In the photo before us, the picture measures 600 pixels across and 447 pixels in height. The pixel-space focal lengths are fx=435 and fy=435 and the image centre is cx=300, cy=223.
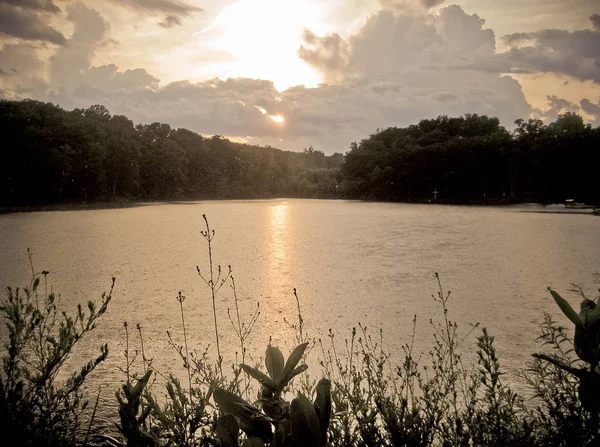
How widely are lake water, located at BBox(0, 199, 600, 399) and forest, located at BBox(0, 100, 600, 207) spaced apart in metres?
25.4

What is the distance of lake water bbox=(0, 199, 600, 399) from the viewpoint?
5082 millimetres

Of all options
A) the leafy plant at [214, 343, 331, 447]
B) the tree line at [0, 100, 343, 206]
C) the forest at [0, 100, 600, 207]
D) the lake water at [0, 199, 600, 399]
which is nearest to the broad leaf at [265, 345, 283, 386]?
the leafy plant at [214, 343, 331, 447]

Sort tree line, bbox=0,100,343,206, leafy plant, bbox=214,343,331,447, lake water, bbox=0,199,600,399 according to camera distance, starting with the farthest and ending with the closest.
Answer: tree line, bbox=0,100,343,206, lake water, bbox=0,199,600,399, leafy plant, bbox=214,343,331,447

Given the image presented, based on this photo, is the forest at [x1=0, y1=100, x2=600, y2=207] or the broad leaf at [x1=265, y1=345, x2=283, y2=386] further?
the forest at [x1=0, y1=100, x2=600, y2=207]

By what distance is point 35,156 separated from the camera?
36.3m

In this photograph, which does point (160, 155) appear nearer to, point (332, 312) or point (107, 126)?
point (107, 126)

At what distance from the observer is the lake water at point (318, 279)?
5082 millimetres

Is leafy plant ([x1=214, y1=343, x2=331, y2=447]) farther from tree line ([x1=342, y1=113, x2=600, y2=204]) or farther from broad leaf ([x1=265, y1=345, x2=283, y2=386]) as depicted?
tree line ([x1=342, y1=113, x2=600, y2=204])

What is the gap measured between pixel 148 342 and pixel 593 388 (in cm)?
446

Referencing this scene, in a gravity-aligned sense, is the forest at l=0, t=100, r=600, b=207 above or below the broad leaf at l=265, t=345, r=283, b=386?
above

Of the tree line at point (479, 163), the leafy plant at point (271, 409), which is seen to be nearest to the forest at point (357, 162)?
the tree line at point (479, 163)

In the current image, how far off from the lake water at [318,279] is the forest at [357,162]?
25.4 m

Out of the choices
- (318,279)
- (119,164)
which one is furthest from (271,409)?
(119,164)

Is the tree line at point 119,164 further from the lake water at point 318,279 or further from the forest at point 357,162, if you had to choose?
the lake water at point 318,279
